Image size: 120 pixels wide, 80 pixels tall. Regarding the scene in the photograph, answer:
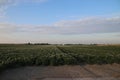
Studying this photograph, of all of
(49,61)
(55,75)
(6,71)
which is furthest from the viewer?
(49,61)

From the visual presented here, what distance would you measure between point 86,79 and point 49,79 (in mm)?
2178

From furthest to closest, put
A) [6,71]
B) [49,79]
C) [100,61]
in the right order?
1. [100,61]
2. [6,71]
3. [49,79]

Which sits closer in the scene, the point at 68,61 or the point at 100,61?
the point at 68,61

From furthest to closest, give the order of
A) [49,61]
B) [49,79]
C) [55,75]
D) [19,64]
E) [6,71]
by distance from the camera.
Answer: [49,61]
[19,64]
[6,71]
[55,75]
[49,79]

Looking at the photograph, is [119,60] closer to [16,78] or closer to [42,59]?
[42,59]

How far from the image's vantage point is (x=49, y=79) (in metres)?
15.5

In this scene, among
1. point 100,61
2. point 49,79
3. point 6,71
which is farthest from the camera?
point 100,61

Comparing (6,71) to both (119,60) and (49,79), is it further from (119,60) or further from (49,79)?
(119,60)

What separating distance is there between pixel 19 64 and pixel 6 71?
322 cm

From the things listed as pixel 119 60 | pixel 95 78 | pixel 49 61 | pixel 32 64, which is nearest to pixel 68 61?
pixel 49 61

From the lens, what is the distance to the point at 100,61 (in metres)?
25.3

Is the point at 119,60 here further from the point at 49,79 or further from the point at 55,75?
the point at 49,79

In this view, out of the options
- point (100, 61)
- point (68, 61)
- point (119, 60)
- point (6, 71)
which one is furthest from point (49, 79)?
point (119, 60)

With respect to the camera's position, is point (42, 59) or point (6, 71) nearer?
point (6, 71)
